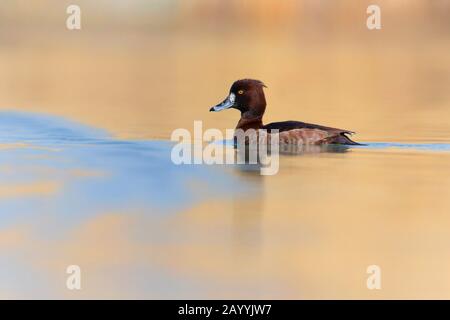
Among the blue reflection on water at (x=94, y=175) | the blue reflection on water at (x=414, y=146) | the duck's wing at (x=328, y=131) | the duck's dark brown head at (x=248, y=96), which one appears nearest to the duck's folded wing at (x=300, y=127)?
the duck's wing at (x=328, y=131)

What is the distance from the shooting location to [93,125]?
1048 centimetres

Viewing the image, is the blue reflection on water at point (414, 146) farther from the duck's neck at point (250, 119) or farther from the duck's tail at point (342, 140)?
the duck's neck at point (250, 119)

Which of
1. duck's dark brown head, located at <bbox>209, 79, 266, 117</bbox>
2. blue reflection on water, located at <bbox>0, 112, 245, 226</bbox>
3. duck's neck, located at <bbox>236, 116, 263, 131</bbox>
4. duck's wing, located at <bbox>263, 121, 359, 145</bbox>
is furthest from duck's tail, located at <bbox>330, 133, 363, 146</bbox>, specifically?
blue reflection on water, located at <bbox>0, 112, 245, 226</bbox>

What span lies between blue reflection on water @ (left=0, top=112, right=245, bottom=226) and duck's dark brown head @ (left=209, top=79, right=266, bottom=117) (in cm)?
A: 134

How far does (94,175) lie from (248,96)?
3.19 meters

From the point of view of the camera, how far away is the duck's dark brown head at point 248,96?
10.6 m

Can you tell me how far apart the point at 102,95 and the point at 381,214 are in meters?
6.52

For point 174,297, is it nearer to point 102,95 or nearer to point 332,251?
point 332,251

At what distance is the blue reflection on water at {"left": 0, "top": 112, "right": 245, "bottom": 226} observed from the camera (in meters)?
6.80

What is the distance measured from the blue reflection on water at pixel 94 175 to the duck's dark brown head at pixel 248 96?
1341 millimetres

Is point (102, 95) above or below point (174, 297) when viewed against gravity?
above

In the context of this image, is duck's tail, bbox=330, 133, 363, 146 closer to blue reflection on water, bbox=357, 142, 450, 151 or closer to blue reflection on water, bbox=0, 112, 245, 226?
blue reflection on water, bbox=357, 142, 450, 151

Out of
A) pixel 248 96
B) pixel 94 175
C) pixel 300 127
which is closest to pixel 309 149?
pixel 300 127

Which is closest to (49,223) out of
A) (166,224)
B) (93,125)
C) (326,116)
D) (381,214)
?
(166,224)
